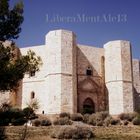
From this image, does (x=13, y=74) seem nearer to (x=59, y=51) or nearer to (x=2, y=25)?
(x=2, y=25)

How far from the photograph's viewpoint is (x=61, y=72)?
32.2 meters

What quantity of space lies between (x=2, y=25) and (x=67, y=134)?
6787 mm

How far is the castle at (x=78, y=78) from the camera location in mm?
32031

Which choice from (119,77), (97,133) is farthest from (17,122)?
(119,77)

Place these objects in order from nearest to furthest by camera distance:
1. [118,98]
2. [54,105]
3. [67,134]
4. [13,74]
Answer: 1. [13,74]
2. [67,134]
3. [54,105]
4. [118,98]

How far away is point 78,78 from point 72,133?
16779 mm

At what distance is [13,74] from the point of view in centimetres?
1445

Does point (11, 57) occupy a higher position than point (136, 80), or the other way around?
point (136, 80)

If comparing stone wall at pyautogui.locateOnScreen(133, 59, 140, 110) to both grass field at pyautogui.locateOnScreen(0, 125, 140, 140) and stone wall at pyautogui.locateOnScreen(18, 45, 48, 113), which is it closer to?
stone wall at pyautogui.locateOnScreen(18, 45, 48, 113)

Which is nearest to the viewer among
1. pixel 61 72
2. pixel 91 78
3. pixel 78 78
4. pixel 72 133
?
pixel 72 133

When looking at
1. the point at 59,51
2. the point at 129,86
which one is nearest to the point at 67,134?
the point at 59,51

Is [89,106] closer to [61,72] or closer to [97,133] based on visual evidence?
[61,72]

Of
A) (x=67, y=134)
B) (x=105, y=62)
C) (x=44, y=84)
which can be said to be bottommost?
(x=67, y=134)

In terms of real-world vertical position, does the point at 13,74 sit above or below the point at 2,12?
below
